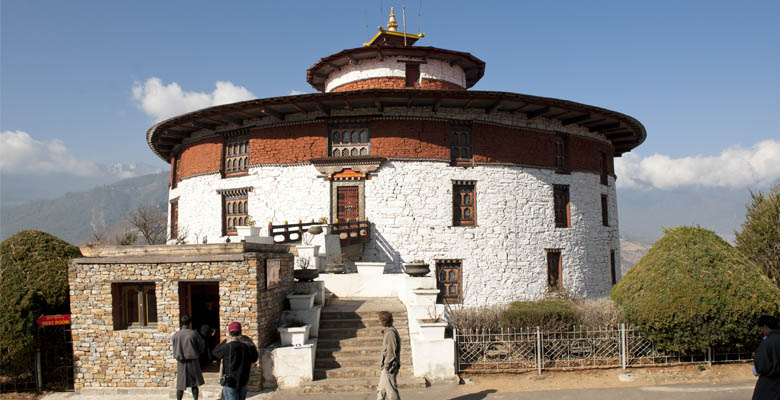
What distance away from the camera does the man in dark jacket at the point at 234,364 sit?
8164 millimetres

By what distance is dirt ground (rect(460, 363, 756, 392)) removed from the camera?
11.1 m

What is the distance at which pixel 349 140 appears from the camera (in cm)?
2047

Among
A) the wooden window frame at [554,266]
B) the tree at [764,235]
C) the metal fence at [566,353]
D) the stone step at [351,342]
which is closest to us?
the metal fence at [566,353]

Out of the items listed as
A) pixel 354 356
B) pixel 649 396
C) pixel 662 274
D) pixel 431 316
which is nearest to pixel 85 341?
pixel 354 356

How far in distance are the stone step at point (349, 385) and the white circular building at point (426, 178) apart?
355 inches

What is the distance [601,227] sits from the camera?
78.6 ft

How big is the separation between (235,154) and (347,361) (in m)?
13.3

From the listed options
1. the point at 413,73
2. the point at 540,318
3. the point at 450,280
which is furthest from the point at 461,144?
the point at 540,318

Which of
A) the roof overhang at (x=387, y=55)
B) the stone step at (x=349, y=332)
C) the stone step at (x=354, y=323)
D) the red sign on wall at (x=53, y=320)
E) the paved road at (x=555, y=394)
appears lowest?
the paved road at (x=555, y=394)

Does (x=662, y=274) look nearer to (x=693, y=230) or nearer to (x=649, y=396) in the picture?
(x=693, y=230)

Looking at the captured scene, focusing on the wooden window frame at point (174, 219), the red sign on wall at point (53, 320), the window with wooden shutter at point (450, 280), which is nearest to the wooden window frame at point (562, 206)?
the window with wooden shutter at point (450, 280)

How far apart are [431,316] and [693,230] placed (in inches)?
276

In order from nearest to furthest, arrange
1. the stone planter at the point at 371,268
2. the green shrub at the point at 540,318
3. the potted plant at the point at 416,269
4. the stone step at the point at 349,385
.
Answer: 1. the stone step at the point at 349,385
2. the green shrub at the point at 540,318
3. the potted plant at the point at 416,269
4. the stone planter at the point at 371,268

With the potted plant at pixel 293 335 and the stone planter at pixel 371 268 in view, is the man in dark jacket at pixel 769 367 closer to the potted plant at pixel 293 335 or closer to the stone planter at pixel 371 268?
the potted plant at pixel 293 335
